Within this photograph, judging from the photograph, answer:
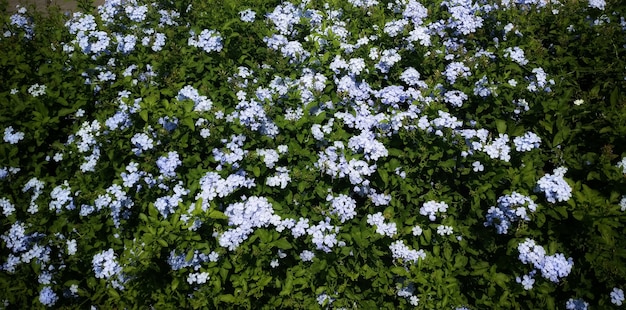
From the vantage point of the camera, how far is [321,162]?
2838 millimetres

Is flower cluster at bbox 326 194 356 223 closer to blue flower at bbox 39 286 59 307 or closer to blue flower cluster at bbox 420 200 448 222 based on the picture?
blue flower cluster at bbox 420 200 448 222

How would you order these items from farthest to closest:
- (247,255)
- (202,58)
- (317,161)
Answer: (202,58), (317,161), (247,255)

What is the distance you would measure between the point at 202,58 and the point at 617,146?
318 centimetres

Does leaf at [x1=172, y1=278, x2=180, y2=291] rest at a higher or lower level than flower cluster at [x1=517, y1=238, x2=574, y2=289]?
lower

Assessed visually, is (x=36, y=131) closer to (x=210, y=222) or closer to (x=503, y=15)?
(x=210, y=222)

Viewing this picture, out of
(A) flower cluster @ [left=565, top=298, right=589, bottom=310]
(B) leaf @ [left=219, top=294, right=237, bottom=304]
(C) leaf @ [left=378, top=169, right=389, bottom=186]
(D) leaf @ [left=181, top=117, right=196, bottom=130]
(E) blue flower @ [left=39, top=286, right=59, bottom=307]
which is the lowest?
(E) blue flower @ [left=39, top=286, right=59, bottom=307]

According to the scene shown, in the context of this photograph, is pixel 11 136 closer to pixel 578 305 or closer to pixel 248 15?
pixel 248 15

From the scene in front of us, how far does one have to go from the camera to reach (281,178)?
279 centimetres

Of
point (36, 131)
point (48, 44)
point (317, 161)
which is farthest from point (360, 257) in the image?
point (48, 44)

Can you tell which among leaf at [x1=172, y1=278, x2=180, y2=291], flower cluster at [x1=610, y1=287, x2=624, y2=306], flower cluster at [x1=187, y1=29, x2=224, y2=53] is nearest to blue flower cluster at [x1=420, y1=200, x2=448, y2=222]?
flower cluster at [x1=610, y1=287, x2=624, y2=306]

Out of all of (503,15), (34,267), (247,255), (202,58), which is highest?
(503,15)

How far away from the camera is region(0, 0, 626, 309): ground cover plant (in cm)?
267

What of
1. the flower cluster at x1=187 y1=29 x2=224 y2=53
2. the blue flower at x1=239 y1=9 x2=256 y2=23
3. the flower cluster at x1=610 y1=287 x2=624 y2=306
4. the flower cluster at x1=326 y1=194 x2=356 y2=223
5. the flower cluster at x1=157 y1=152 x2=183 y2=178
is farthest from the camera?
the blue flower at x1=239 y1=9 x2=256 y2=23

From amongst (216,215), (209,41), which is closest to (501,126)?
(216,215)
